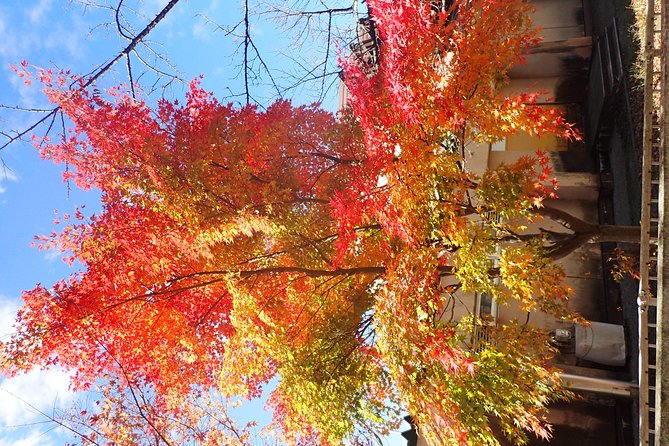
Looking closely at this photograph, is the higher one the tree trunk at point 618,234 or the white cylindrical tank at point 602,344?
the tree trunk at point 618,234

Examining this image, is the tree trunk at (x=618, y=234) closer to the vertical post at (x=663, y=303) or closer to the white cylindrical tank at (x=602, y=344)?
the vertical post at (x=663, y=303)

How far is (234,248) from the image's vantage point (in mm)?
14039

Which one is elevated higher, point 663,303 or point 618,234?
point 618,234

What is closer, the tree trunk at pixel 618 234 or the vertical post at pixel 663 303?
the vertical post at pixel 663 303

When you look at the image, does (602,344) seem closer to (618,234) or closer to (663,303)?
(618,234)

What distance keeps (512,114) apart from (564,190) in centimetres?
702

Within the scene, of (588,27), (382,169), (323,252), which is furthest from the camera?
(588,27)

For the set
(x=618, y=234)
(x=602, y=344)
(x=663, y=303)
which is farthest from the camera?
(x=602, y=344)

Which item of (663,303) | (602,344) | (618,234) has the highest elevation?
(618,234)

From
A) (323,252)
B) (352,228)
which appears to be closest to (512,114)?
(352,228)

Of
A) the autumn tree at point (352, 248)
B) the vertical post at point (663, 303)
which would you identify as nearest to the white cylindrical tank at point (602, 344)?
the autumn tree at point (352, 248)

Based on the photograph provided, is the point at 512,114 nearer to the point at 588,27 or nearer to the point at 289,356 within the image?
the point at 289,356

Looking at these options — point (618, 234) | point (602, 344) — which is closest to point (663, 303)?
point (618, 234)

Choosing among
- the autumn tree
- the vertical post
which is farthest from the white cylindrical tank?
the vertical post
